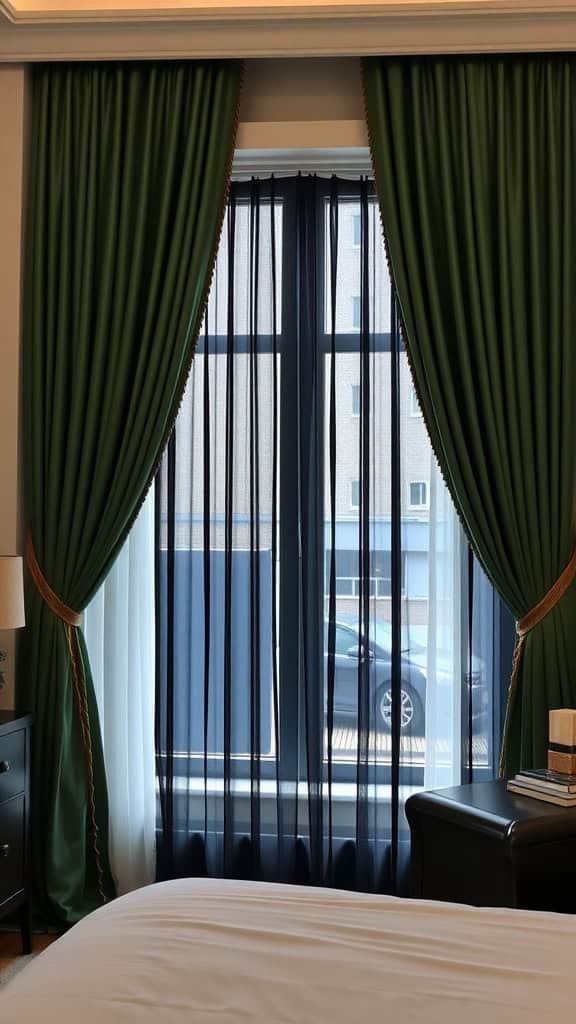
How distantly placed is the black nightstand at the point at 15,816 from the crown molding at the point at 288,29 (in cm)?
224

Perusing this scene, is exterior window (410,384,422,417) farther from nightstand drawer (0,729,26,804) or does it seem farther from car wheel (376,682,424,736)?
nightstand drawer (0,729,26,804)

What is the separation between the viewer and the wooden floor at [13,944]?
3.15 metres

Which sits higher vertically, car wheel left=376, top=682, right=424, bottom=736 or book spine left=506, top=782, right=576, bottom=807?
car wheel left=376, top=682, right=424, bottom=736

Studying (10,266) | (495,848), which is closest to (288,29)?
(10,266)

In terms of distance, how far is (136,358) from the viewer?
346 centimetres

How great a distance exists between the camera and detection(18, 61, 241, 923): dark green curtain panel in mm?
3412

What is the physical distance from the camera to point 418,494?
3584 mm

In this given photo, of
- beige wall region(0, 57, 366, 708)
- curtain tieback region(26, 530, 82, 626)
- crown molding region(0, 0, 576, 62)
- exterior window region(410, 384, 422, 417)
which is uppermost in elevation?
crown molding region(0, 0, 576, 62)

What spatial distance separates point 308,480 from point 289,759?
100 centimetres

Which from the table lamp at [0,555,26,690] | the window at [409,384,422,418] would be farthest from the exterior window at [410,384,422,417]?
the table lamp at [0,555,26,690]

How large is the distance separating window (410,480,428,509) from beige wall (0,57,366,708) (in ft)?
3.91

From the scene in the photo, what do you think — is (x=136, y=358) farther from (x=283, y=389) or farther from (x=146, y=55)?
(x=146, y=55)

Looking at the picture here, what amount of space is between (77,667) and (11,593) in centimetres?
51

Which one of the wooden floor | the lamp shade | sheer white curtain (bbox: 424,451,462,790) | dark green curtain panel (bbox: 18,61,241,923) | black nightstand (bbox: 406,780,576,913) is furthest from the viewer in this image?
sheer white curtain (bbox: 424,451,462,790)
